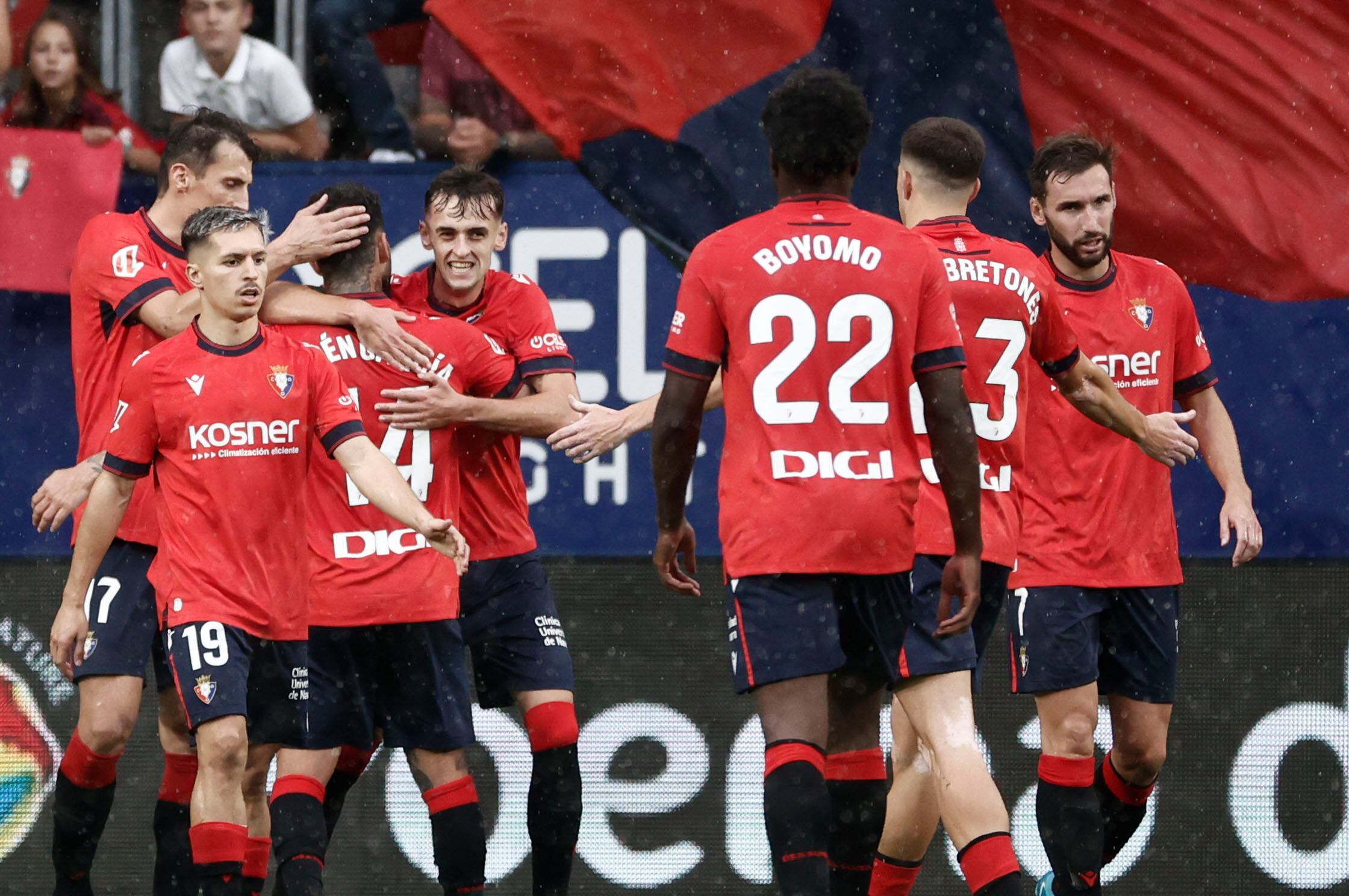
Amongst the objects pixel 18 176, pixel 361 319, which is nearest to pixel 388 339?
pixel 361 319

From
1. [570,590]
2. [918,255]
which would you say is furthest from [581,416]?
[918,255]

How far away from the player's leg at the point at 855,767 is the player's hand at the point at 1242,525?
188 cm

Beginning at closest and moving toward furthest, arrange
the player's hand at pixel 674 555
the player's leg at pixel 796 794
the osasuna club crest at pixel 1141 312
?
the player's leg at pixel 796 794 < the player's hand at pixel 674 555 < the osasuna club crest at pixel 1141 312

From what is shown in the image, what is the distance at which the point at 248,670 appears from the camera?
583 cm

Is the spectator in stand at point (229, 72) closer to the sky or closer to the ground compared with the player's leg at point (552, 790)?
closer to the sky

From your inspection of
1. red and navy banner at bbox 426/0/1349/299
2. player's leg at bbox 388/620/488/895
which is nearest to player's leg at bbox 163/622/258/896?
player's leg at bbox 388/620/488/895

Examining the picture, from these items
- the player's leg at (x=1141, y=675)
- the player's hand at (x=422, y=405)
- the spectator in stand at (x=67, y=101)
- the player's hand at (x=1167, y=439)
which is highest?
the spectator in stand at (x=67, y=101)

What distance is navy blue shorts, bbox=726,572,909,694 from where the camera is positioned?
15.7 feet

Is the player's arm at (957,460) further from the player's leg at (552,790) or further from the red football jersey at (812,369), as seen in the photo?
the player's leg at (552,790)

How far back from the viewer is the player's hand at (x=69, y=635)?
5984mm

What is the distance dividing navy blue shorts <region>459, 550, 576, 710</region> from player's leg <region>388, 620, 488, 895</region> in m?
0.42

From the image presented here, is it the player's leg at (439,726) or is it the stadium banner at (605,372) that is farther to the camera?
the stadium banner at (605,372)

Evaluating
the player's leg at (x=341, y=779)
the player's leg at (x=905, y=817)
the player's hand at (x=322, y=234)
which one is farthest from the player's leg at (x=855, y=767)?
the player's hand at (x=322, y=234)

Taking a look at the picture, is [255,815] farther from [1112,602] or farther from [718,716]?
[1112,602]
